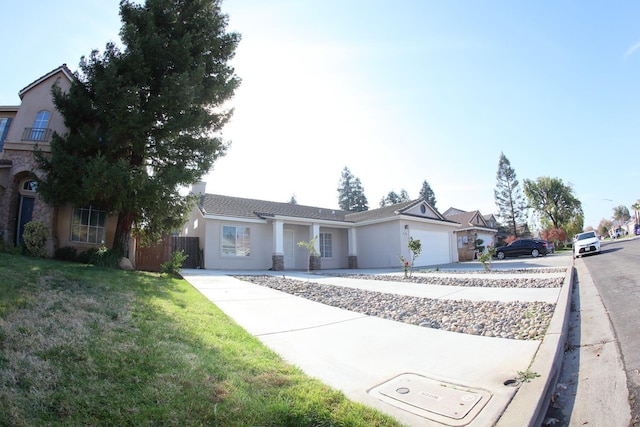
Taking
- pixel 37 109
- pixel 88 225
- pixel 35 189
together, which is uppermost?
pixel 37 109

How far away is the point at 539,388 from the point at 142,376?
9.97 ft

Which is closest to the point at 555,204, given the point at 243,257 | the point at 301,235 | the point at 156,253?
the point at 301,235

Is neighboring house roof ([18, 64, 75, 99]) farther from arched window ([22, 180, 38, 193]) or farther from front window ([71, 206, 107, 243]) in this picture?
front window ([71, 206, 107, 243])

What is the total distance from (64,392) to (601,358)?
4.78m

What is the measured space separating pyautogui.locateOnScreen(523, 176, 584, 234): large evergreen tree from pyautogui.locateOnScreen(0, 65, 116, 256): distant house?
5646 centimetres

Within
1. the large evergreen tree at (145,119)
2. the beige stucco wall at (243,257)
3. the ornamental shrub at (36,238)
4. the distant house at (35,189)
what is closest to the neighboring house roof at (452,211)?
the beige stucco wall at (243,257)

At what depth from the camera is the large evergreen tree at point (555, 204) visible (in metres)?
50.0

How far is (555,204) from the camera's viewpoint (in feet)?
166

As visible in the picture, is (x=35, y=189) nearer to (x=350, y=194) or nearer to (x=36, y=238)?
(x=36, y=238)

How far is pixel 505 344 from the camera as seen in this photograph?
3932mm

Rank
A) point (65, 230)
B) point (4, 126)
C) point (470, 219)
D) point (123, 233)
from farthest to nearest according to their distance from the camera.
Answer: point (470, 219) → point (4, 126) → point (65, 230) → point (123, 233)

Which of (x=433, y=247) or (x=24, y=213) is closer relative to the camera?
(x=24, y=213)

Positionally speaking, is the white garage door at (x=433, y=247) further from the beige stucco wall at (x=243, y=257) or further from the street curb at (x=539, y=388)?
the street curb at (x=539, y=388)

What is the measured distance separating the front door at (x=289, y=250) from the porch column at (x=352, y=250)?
3783 mm
